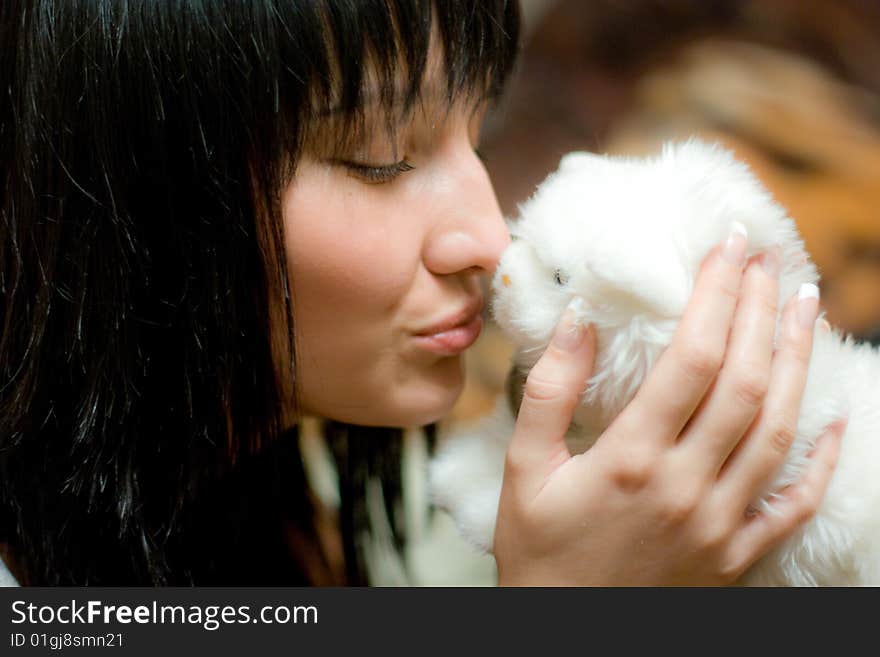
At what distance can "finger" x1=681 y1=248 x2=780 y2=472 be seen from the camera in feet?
2.03

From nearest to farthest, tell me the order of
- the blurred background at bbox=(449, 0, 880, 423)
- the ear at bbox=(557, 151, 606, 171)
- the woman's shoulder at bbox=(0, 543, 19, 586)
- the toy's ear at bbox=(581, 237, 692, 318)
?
the toy's ear at bbox=(581, 237, 692, 318) → the ear at bbox=(557, 151, 606, 171) → the woman's shoulder at bbox=(0, 543, 19, 586) → the blurred background at bbox=(449, 0, 880, 423)

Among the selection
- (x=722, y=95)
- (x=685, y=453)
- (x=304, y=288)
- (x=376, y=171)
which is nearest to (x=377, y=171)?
(x=376, y=171)

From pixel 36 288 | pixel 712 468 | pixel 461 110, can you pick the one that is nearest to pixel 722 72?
pixel 461 110

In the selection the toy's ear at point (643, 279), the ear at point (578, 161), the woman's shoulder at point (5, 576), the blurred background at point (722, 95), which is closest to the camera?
the toy's ear at point (643, 279)

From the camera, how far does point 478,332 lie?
77 centimetres

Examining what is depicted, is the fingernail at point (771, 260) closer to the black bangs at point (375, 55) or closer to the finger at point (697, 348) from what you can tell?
the finger at point (697, 348)

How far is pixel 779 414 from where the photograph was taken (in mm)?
618

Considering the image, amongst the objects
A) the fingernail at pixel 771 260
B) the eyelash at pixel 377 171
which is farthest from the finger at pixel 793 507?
the eyelash at pixel 377 171

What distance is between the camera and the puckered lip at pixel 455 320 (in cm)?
73

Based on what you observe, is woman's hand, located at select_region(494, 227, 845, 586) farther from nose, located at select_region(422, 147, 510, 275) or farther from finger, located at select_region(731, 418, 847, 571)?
nose, located at select_region(422, 147, 510, 275)

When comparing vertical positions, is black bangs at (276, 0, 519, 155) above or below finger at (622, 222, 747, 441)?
above

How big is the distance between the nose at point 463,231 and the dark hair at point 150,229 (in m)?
0.07

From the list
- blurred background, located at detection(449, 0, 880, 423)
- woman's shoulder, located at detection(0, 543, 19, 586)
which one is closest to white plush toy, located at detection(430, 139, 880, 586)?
woman's shoulder, located at detection(0, 543, 19, 586)

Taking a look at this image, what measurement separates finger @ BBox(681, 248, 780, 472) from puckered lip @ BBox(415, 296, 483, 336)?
21 centimetres
